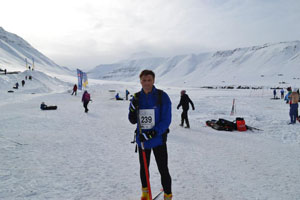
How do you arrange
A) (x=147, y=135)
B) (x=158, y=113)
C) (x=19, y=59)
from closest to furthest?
(x=147, y=135) → (x=158, y=113) → (x=19, y=59)

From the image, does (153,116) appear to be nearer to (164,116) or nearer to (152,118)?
(152,118)

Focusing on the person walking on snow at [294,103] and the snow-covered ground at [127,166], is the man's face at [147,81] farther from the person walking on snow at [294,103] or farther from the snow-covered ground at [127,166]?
the person walking on snow at [294,103]

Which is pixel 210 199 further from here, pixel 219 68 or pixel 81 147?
pixel 219 68

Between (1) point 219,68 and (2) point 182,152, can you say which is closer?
(2) point 182,152

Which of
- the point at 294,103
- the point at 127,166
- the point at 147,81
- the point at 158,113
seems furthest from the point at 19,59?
the point at 158,113

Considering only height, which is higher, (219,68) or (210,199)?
(219,68)

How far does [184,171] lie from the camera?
15.1 ft

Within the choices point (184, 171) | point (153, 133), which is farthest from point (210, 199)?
point (153, 133)

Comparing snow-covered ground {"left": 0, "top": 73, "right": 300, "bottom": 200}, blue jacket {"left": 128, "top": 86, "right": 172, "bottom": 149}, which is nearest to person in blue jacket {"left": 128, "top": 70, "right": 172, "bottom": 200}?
blue jacket {"left": 128, "top": 86, "right": 172, "bottom": 149}

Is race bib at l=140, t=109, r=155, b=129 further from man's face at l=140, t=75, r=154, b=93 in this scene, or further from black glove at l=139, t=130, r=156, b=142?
man's face at l=140, t=75, r=154, b=93

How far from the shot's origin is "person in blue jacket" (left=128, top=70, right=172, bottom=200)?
2.94 m

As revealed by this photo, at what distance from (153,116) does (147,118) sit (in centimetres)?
11

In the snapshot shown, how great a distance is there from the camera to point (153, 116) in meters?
3.03

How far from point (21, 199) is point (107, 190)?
1.44 m
